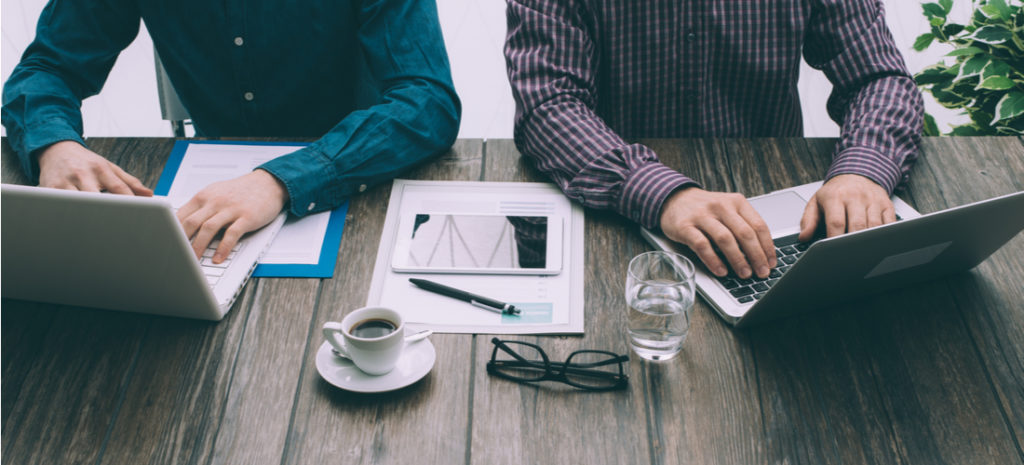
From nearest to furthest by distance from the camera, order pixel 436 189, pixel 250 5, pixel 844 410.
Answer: pixel 844 410 < pixel 436 189 < pixel 250 5

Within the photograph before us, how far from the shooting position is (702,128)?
4.72 feet

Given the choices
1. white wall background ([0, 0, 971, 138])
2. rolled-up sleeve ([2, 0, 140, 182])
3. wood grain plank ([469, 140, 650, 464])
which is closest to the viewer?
wood grain plank ([469, 140, 650, 464])

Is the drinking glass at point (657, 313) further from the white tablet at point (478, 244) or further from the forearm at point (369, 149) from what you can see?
the forearm at point (369, 149)

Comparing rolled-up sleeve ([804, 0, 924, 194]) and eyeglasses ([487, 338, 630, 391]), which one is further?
rolled-up sleeve ([804, 0, 924, 194])

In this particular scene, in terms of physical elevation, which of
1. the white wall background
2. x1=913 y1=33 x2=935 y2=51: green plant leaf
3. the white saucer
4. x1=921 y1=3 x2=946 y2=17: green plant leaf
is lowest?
the white wall background

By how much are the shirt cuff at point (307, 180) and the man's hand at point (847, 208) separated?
663 millimetres

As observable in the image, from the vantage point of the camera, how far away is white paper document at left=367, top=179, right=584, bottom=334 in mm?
903

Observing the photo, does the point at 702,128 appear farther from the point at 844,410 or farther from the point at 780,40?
the point at 844,410

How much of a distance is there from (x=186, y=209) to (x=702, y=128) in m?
0.92

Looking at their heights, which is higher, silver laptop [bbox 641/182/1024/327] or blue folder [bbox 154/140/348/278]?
silver laptop [bbox 641/182/1024/327]

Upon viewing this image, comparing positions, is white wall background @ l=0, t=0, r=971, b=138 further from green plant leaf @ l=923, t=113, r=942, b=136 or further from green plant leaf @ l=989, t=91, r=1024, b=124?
green plant leaf @ l=989, t=91, r=1024, b=124

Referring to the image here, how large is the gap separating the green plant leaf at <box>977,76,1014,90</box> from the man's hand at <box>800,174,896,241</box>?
88 cm

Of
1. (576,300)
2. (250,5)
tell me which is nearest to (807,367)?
(576,300)

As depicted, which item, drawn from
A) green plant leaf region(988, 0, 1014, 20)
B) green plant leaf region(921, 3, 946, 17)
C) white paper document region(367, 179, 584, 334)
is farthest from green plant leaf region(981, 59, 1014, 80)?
white paper document region(367, 179, 584, 334)
